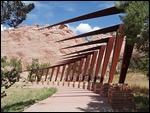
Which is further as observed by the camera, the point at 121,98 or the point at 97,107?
the point at 121,98

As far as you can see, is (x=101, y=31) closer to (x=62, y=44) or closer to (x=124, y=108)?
(x=124, y=108)

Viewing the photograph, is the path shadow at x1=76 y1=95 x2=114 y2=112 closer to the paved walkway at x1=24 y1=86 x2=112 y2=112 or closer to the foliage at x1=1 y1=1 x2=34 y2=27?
Answer: the paved walkway at x1=24 y1=86 x2=112 y2=112

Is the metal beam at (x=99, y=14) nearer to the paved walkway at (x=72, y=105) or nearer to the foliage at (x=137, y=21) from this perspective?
the foliage at (x=137, y=21)

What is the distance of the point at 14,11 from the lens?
14.3m

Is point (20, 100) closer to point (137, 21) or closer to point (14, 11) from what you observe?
point (14, 11)

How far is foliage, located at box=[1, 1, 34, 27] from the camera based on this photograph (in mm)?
13686

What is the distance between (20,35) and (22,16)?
5594 centimetres

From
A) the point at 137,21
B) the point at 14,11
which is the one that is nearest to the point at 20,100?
the point at 14,11

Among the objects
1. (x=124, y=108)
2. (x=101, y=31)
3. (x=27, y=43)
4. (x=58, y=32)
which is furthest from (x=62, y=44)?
(x=124, y=108)

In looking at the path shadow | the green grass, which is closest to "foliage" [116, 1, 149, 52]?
the path shadow

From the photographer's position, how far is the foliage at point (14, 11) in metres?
13.7

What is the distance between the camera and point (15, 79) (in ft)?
39.9

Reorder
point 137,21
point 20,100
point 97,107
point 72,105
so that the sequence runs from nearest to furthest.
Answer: point 137,21 < point 97,107 < point 72,105 < point 20,100

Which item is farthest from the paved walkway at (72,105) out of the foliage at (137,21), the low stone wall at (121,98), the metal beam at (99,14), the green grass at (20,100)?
the metal beam at (99,14)
